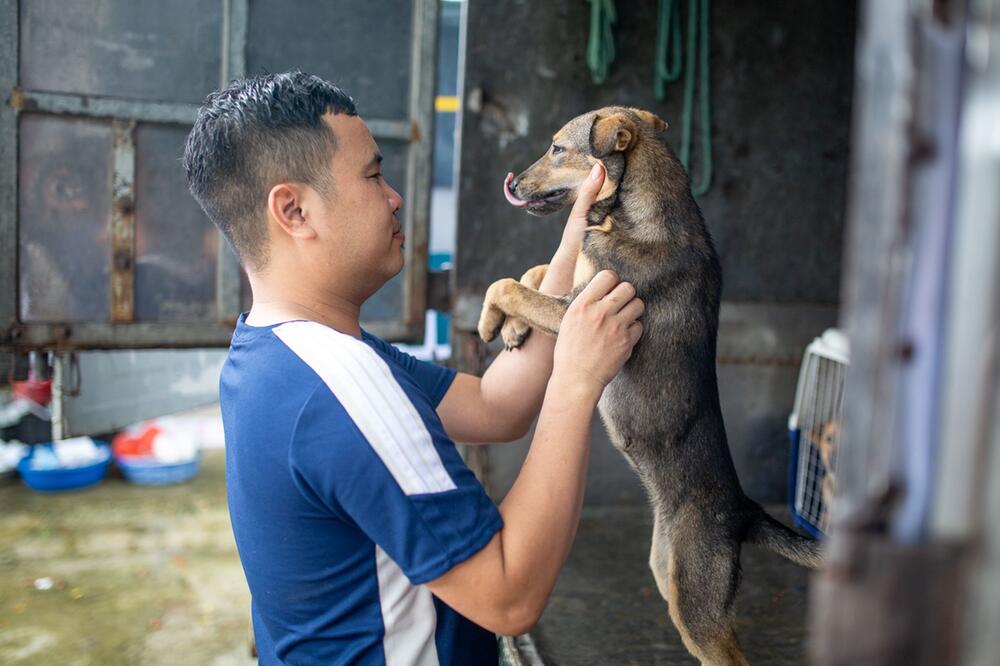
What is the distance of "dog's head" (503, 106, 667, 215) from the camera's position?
6.93ft

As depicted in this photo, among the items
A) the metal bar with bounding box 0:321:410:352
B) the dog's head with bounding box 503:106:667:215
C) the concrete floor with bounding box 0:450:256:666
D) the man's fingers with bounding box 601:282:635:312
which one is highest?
the dog's head with bounding box 503:106:667:215

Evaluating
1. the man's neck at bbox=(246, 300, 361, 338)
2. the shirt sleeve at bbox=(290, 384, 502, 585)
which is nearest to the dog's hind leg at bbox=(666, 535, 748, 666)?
the shirt sleeve at bbox=(290, 384, 502, 585)

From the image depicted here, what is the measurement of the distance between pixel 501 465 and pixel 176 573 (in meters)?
2.06

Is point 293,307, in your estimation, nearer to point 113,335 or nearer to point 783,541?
point 783,541

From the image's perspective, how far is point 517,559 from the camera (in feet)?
4.44

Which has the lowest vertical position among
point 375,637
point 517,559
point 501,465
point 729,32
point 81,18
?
point 501,465

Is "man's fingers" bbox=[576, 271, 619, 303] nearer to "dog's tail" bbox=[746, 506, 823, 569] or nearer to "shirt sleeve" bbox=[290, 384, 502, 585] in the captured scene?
"shirt sleeve" bbox=[290, 384, 502, 585]

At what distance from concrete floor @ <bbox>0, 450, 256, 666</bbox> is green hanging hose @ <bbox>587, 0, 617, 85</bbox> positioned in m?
3.30

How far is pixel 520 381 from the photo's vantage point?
2047 millimetres

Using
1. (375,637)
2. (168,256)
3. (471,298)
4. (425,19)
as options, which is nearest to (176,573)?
(168,256)

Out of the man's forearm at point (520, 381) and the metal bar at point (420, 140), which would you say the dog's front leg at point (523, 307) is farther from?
the metal bar at point (420, 140)

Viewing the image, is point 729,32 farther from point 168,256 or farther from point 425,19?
point 168,256

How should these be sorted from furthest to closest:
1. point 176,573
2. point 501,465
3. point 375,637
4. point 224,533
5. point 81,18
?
point 224,533, point 176,573, point 501,465, point 81,18, point 375,637

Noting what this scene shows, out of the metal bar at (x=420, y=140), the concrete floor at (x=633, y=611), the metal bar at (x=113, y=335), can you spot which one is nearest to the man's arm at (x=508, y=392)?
the concrete floor at (x=633, y=611)
